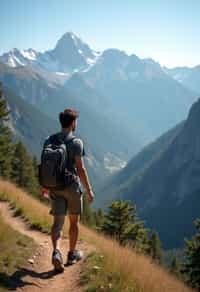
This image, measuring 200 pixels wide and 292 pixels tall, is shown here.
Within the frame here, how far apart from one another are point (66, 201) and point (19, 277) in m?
1.68

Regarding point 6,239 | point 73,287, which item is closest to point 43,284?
point 73,287

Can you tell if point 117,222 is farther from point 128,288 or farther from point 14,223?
point 128,288

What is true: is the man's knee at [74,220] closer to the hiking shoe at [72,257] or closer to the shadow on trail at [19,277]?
the hiking shoe at [72,257]

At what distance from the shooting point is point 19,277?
7.02 meters

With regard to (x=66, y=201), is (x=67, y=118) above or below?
above

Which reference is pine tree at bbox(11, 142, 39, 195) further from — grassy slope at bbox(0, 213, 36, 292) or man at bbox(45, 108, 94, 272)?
man at bbox(45, 108, 94, 272)

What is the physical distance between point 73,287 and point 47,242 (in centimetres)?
313

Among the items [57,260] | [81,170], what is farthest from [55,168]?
[57,260]

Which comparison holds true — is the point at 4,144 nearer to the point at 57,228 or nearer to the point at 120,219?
the point at 120,219

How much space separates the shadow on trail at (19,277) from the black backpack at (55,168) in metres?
1.75

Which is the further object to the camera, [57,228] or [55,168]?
[57,228]

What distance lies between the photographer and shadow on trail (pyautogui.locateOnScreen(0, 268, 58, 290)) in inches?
259

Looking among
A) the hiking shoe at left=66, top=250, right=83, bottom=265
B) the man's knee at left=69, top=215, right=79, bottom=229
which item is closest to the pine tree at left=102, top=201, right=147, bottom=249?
the hiking shoe at left=66, top=250, right=83, bottom=265

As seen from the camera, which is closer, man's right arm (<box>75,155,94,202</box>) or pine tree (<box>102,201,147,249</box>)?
man's right arm (<box>75,155,94,202</box>)
